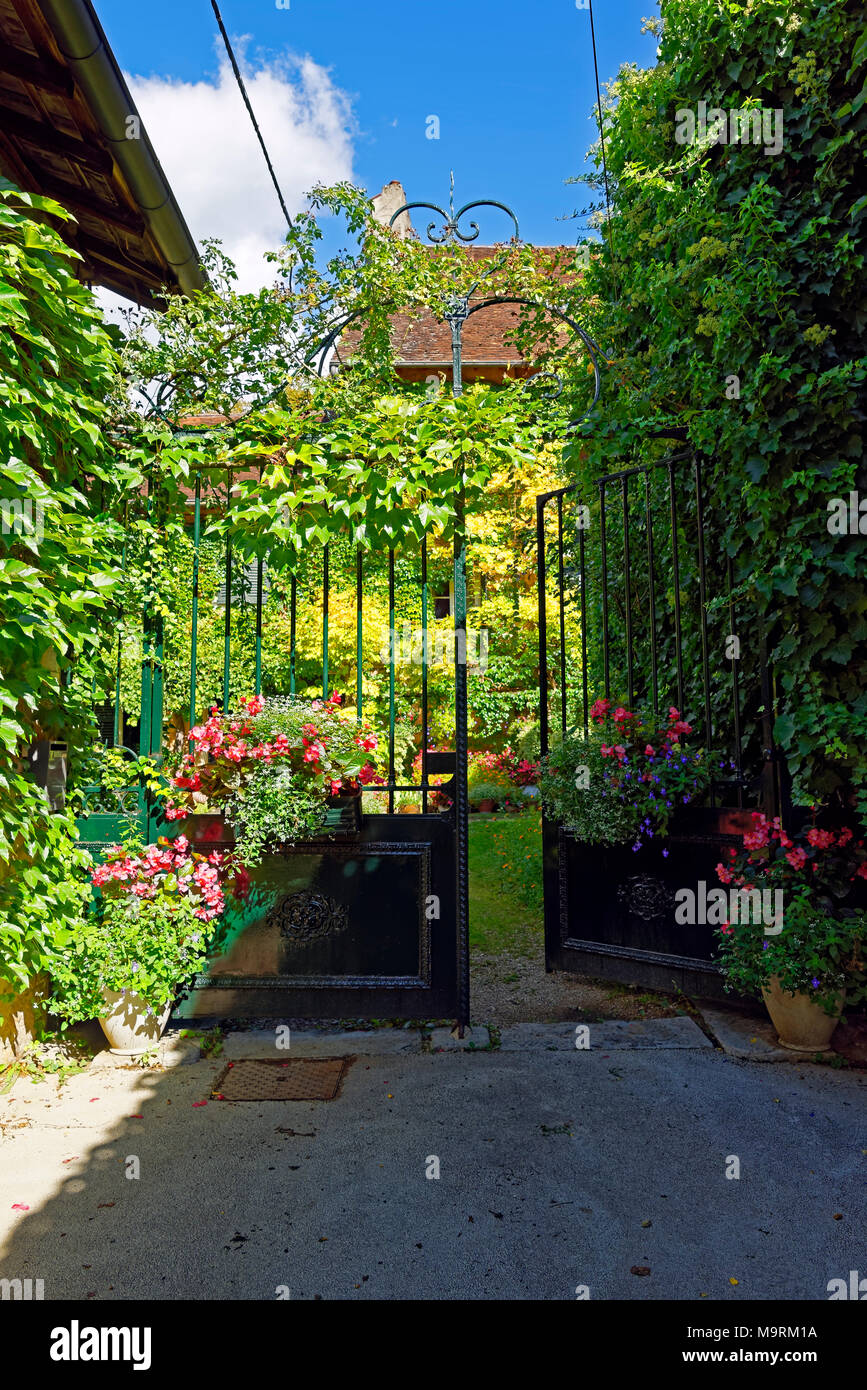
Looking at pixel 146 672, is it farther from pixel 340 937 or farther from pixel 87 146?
pixel 87 146

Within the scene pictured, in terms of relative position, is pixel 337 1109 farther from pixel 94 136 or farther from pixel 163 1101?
pixel 94 136

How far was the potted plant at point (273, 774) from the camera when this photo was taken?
12.3 feet

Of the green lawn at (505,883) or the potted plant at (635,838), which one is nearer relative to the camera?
the potted plant at (635,838)

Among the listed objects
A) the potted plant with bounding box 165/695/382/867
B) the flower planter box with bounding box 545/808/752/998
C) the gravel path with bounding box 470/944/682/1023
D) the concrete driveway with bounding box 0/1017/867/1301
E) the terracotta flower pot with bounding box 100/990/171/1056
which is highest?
the potted plant with bounding box 165/695/382/867

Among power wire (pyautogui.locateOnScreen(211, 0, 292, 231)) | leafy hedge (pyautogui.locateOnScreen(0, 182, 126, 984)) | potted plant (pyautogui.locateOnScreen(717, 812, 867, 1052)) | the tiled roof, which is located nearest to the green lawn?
potted plant (pyautogui.locateOnScreen(717, 812, 867, 1052))

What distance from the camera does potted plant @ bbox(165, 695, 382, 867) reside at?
374 cm

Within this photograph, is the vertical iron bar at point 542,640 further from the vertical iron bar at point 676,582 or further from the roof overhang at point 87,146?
the roof overhang at point 87,146

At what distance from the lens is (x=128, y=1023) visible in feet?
11.9

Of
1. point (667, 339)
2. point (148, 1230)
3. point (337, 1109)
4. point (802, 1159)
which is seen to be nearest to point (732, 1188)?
point (802, 1159)

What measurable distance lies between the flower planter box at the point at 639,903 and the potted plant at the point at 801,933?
0.85 feet

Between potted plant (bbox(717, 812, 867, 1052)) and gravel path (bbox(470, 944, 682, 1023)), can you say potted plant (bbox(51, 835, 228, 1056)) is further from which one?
potted plant (bbox(717, 812, 867, 1052))

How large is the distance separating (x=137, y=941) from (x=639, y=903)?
8.37 ft

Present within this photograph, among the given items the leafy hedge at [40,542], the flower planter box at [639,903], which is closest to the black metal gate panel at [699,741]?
the flower planter box at [639,903]

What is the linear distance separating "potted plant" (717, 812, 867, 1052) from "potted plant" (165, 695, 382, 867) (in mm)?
1857
